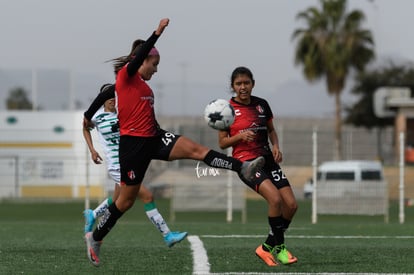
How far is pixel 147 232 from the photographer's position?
52.5ft

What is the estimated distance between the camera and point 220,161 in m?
9.52

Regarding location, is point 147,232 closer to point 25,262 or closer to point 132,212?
point 25,262

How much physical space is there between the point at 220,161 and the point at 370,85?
248 feet

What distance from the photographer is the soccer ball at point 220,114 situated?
9891mm

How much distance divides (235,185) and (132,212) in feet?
24.9

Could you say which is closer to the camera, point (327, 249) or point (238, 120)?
point (238, 120)

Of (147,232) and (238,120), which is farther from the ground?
(238,120)

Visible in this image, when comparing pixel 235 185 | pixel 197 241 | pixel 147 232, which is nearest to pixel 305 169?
pixel 235 185

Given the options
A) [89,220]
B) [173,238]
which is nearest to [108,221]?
[173,238]

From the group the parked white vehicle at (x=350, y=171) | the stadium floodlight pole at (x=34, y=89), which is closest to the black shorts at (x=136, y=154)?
the parked white vehicle at (x=350, y=171)

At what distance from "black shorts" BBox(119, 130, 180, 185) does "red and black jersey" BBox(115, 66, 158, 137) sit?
66 mm

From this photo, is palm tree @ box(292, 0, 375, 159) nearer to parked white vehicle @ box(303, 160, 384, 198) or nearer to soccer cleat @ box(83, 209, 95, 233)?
parked white vehicle @ box(303, 160, 384, 198)

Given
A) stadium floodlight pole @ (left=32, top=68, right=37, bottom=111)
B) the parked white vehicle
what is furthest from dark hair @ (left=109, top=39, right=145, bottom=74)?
stadium floodlight pole @ (left=32, top=68, right=37, bottom=111)

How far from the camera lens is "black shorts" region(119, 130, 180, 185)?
31.1 feet
